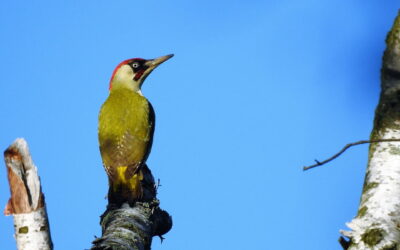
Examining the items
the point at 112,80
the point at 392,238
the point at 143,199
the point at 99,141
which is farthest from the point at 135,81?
the point at 392,238

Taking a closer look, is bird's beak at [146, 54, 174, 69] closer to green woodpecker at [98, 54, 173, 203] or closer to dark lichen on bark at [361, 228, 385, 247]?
green woodpecker at [98, 54, 173, 203]

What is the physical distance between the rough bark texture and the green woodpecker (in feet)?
0.51

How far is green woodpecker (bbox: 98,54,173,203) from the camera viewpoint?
544 centimetres

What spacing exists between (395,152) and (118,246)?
4.79 feet

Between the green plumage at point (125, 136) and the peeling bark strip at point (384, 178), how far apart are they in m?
2.32

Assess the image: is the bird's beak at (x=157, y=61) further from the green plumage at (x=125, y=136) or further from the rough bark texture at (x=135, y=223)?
the rough bark texture at (x=135, y=223)

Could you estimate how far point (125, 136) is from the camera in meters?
5.92

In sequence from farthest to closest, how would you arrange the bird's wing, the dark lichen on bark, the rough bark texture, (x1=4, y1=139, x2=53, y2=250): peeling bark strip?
the bird's wing, the rough bark texture, the dark lichen on bark, (x1=4, y1=139, x2=53, y2=250): peeling bark strip

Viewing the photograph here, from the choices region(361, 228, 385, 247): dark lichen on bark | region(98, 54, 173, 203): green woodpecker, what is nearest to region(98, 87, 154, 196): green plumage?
region(98, 54, 173, 203): green woodpecker

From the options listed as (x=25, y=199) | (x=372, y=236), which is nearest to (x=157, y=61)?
(x=372, y=236)

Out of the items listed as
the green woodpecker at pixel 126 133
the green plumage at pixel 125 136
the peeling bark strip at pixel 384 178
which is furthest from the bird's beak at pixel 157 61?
the peeling bark strip at pixel 384 178

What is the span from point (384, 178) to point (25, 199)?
5.42ft

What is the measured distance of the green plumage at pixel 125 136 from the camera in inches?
217

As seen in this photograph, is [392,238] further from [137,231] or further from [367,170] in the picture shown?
[137,231]
